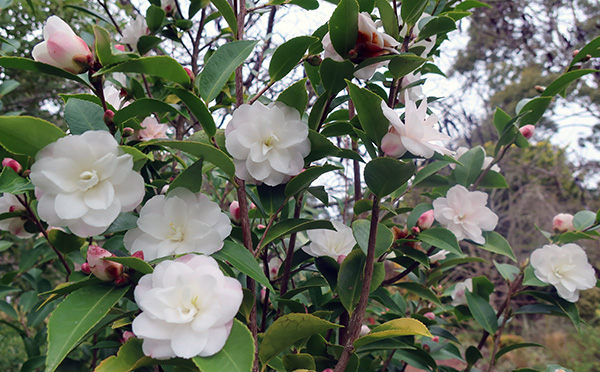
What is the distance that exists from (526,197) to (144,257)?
23.7ft

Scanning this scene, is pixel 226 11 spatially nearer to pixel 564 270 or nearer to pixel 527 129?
pixel 527 129

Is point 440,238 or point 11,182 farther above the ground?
point 11,182

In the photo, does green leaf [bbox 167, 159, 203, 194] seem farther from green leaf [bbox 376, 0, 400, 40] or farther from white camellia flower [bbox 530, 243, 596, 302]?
white camellia flower [bbox 530, 243, 596, 302]

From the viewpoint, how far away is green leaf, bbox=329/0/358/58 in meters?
0.60

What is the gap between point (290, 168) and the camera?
65 cm

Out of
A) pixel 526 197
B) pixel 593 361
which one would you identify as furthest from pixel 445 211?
pixel 526 197

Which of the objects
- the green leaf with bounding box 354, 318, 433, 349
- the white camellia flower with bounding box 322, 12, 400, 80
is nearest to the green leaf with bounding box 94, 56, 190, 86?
the white camellia flower with bounding box 322, 12, 400, 80

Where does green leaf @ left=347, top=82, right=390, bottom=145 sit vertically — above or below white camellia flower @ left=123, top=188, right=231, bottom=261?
above

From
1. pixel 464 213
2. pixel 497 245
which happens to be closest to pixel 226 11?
pixel 464 213

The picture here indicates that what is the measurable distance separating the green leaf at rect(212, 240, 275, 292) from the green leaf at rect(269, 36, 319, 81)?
12.9 inches

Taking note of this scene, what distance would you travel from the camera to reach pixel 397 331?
1.87 feet

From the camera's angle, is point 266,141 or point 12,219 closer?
point 266,141

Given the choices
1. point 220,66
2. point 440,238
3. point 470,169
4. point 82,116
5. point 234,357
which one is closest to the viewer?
point 234,357

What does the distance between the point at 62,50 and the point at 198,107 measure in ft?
0.71
